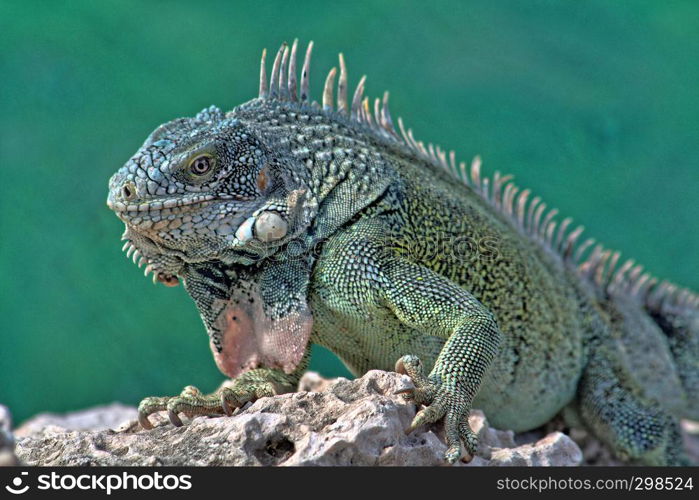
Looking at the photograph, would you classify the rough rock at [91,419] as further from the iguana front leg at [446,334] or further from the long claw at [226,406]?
the iguana front leg at [446,334]

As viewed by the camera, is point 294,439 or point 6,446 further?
point 294,439

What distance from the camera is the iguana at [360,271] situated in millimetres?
3348

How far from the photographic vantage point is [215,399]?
3457 mm

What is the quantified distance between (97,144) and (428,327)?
13.4ft

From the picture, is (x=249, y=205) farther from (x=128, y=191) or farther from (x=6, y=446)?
(x=6, y=446)

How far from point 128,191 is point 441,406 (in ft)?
5.25

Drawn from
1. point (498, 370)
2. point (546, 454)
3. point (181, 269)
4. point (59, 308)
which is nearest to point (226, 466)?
point (181, 269)

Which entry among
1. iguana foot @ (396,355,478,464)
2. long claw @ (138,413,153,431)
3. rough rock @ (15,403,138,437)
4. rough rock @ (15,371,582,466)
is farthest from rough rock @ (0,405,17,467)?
rough rock @ (15,403,138,437)

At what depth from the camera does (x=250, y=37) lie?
251 inches

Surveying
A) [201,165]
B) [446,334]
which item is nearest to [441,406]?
[446,334]

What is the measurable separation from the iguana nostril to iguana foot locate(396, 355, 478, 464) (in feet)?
4.42

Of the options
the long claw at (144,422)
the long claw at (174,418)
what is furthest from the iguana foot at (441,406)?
the long claw at (144,422)

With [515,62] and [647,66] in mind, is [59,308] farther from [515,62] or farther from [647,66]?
[647,66]
